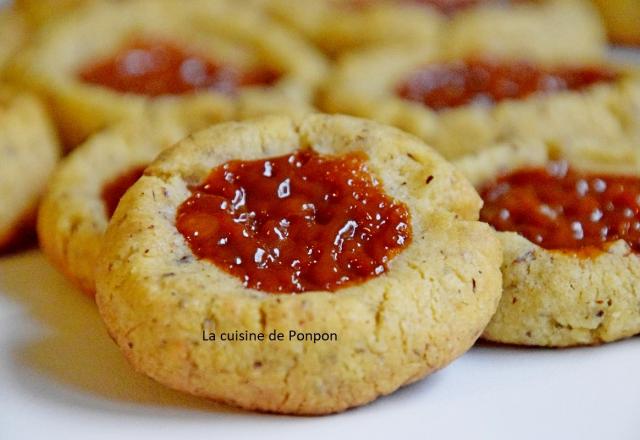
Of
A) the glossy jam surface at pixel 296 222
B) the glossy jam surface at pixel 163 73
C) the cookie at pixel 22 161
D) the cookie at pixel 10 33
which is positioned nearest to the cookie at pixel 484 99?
the glossy jam surface at pixel 163 73

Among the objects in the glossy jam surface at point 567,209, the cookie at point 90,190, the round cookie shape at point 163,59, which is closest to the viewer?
the glossy jam surface at point 567,209

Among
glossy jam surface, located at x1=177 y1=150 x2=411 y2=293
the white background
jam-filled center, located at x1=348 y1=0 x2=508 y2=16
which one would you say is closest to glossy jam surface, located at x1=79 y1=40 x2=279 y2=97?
jam-filled center, located at x1=348 y1=0 x2=508 y2=16

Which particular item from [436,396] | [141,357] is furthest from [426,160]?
[141,357]

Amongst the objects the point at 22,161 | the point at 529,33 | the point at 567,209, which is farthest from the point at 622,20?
the point at 22,161

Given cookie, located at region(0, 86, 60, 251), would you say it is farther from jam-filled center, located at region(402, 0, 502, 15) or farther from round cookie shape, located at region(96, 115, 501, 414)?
jam-filled center, located at region(402, 0, 502, 15)

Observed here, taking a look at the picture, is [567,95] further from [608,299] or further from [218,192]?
[218,192]

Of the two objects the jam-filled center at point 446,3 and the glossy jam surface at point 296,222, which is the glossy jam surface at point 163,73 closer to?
the jam-filled center at point 446,3
